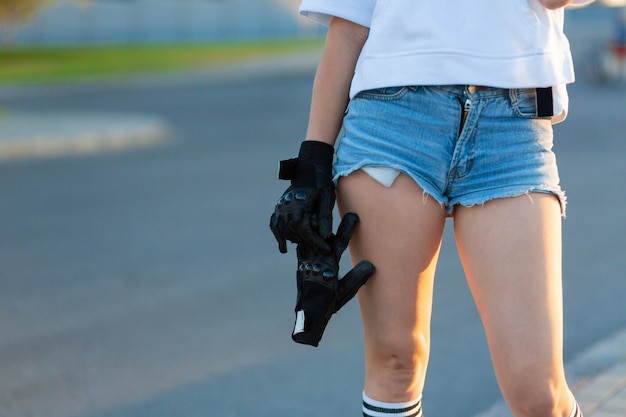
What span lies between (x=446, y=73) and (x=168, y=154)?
32.7 ft

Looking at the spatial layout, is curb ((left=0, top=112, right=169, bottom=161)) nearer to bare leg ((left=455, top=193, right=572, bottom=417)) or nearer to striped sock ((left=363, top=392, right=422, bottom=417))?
striped sock ((left=363, top=392, right=422, bottom=417))

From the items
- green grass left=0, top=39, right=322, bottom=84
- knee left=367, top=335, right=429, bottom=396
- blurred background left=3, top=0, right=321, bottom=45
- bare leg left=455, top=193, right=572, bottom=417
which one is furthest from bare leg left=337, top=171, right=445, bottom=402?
blurred background left=3, top=0, right=321, bottom=45

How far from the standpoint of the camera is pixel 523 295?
7.30 ft

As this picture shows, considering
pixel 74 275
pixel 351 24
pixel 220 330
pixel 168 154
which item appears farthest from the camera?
pixel 168 154

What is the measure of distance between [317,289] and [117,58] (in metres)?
28.2

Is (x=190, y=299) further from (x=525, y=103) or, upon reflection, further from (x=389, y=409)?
(x=525, y=103)

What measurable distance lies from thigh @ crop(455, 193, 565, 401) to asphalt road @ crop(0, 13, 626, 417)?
204cm

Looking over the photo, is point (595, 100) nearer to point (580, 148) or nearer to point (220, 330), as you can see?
point (580, 148)

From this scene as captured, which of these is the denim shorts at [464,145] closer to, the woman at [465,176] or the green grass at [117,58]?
the woman at [465,176]

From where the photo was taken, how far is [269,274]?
6336mm

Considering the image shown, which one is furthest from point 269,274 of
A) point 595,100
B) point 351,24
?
point 595,100

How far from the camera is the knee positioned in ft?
7.85

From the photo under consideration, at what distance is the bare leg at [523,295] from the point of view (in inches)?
87.5

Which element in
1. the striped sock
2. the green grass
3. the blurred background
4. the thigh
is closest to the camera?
the thigh
